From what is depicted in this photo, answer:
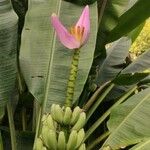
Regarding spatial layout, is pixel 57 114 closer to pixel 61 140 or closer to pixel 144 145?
pixel 61 140

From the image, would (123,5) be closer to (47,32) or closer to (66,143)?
(47,32)

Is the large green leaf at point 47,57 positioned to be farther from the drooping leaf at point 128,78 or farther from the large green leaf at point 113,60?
the large green leaf at point 113,60

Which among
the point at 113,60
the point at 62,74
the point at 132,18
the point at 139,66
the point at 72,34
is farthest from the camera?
the point at 113,60

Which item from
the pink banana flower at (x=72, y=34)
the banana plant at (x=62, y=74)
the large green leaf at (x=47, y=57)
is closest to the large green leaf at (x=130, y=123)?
the banana plant at (x=62, y=74)

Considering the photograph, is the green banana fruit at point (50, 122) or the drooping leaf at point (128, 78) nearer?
the green banana fruit at point (50, 122)

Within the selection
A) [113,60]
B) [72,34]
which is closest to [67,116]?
[72,34]

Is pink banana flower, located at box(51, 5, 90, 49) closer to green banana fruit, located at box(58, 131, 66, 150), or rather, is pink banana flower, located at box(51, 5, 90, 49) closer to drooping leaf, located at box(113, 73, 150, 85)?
green banana fruit, located at box(58, 131, 66, 150)

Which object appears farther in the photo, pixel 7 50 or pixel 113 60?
pixel 113 60
